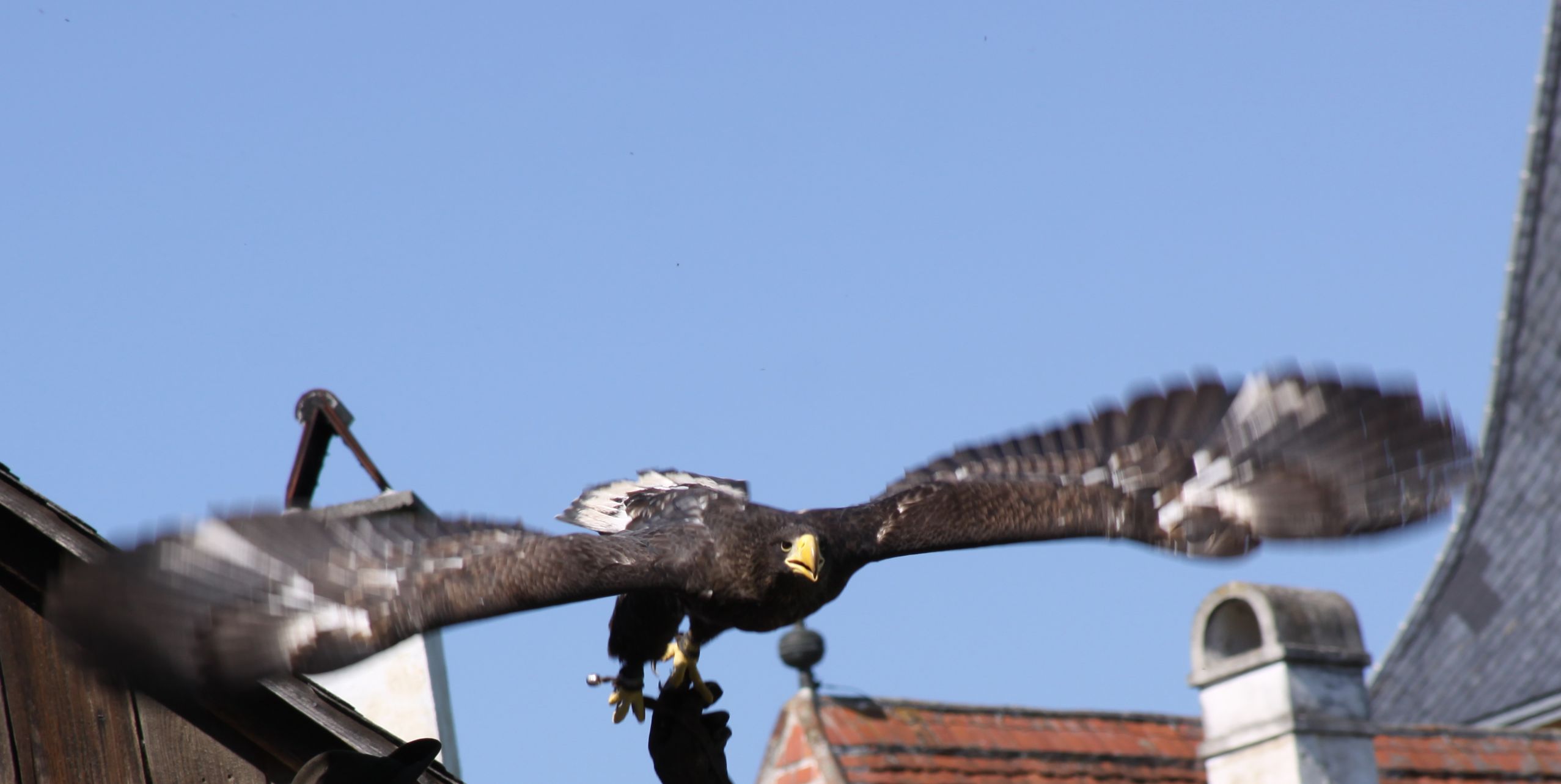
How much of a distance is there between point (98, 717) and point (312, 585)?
0.95 metres

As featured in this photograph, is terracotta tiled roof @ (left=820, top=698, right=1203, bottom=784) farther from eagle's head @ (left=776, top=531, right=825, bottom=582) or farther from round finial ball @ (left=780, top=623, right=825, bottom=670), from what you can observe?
eagle's head @ (left=776, top=531, right=825, bottom=582)

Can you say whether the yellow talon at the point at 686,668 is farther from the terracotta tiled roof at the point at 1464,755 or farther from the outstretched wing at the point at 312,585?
the terracotta tiled roof at the point at 1464,755

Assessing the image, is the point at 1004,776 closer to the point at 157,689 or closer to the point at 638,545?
the point at 638,545

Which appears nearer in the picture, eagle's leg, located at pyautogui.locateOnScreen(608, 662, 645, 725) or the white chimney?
eagle's leg, located at pyautogui.locateOnScreen(608, 662, 645, 725)

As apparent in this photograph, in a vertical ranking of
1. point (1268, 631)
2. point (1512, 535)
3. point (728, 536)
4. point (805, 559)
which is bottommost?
point (805, 559)

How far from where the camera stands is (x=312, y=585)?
6.35 metres

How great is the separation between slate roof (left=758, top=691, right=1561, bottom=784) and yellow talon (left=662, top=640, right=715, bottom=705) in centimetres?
363

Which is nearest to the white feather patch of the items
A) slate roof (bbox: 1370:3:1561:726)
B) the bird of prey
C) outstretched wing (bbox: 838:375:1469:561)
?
the bird of prey

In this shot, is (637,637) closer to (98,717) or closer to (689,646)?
(689,646)

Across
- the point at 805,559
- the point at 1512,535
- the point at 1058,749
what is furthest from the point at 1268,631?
the point at 1512,535

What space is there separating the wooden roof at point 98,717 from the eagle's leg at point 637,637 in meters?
0.68

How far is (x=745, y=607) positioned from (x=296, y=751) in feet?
4.95

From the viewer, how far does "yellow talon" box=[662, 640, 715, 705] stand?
5836 millimetres

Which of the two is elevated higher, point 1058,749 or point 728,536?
point 1058,749
